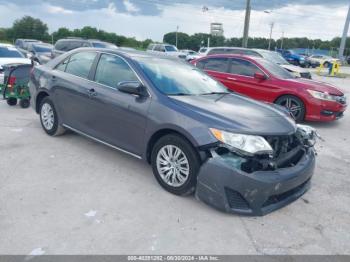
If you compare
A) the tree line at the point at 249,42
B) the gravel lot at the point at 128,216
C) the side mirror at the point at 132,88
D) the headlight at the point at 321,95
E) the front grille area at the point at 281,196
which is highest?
the side mirror at the point at 132,88

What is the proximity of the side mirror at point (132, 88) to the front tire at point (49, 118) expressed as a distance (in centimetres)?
194

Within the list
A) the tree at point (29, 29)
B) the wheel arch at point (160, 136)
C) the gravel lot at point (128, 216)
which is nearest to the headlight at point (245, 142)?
the wheel arch at point (160, 136)

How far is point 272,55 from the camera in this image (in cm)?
1401

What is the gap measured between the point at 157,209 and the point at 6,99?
635cm

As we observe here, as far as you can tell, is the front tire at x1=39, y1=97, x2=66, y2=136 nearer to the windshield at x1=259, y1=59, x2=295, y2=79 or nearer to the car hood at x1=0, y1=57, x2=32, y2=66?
the windshield at x1=259, y1=59, x2=295, y2=79

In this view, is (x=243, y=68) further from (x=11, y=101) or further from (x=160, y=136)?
(x=11, y=101)

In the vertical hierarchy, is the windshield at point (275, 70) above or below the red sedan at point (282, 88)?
above

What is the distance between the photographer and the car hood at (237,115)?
11.0ft

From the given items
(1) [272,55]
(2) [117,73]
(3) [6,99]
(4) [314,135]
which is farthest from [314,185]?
(1) [272,55]

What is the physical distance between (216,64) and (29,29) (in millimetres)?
55503

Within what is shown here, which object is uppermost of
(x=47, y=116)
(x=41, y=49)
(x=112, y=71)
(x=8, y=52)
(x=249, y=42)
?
(x=112, y=71)

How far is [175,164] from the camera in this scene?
3.62 metres

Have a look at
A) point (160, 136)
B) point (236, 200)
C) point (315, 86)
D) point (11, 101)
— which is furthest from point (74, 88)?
point (315, 86)

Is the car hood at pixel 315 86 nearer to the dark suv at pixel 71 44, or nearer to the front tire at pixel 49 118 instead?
the front tire at pixel 49 118
